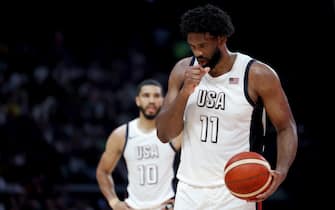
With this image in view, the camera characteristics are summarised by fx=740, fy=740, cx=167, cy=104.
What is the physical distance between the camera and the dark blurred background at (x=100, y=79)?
10938mm

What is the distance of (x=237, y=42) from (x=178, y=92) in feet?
19.4

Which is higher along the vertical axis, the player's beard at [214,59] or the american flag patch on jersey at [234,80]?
the player's beard at [214,59]

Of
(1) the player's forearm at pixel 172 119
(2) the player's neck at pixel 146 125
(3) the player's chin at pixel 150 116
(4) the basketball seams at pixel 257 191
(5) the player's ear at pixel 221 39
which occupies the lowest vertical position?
(2) the player's neck at pixel 146 125

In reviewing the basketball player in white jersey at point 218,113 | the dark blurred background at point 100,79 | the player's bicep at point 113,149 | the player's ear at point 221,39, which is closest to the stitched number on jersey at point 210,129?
the basketball player in white jersey at point 218,113

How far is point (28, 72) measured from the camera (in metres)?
13.3

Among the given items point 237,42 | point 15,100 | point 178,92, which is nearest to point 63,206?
point 15,100

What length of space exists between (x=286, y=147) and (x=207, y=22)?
0.95 m

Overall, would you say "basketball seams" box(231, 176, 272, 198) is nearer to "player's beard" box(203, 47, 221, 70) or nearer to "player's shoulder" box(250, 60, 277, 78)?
"player's shoulder" box(250, 60, 277, 78)

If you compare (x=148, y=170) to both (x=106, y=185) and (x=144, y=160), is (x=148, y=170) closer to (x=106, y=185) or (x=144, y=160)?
(x=144, y=160)

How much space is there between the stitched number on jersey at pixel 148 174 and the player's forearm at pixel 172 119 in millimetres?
2369

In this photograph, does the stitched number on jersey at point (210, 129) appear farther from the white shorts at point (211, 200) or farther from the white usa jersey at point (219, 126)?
the white shorts at point (211, 200)

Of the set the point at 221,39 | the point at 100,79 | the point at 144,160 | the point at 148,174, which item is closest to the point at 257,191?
the point at 221,39

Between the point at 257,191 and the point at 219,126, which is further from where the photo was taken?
the point at 219,126

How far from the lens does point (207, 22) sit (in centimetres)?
479
